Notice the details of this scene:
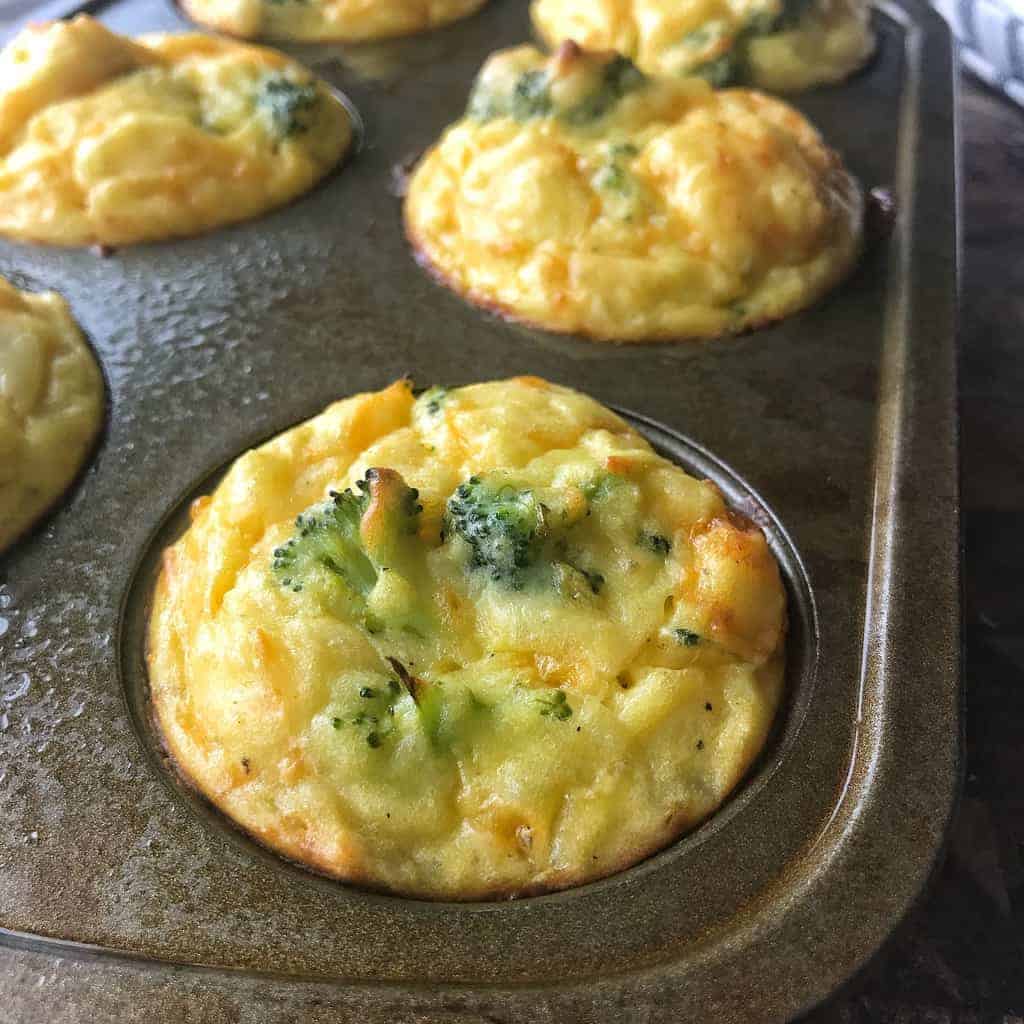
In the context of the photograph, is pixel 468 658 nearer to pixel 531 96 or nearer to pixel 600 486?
pixel 600 486

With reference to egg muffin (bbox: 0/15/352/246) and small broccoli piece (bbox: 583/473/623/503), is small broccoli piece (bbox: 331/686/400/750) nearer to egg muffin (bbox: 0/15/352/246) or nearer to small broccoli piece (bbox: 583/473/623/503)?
small broccoli piece (bbox: 583/473/623/503)

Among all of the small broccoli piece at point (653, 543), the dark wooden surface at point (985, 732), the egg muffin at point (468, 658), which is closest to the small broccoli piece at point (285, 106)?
the egg muffin at point (468, 658)

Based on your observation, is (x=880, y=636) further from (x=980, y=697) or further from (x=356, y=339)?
(x=356, y=339)

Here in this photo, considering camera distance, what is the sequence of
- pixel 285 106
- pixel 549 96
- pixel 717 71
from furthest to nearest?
pixel 717 71 → pixel 285 106 → pixel 549 96

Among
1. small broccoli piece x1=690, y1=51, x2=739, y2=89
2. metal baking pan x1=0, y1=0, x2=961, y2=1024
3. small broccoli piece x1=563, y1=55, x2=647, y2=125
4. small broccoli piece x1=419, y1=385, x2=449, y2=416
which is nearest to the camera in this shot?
metal baking pan x1=0, y1=0, x2=961, y2=1024

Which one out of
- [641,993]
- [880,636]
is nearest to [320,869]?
[641,993]

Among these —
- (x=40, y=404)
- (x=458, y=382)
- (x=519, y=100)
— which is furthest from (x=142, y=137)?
(x=458, y=382)

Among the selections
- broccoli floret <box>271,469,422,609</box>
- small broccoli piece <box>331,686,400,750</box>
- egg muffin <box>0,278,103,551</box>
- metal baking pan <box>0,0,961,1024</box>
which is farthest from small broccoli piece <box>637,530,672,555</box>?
egg muffin <box>0,278,103,551</box>
